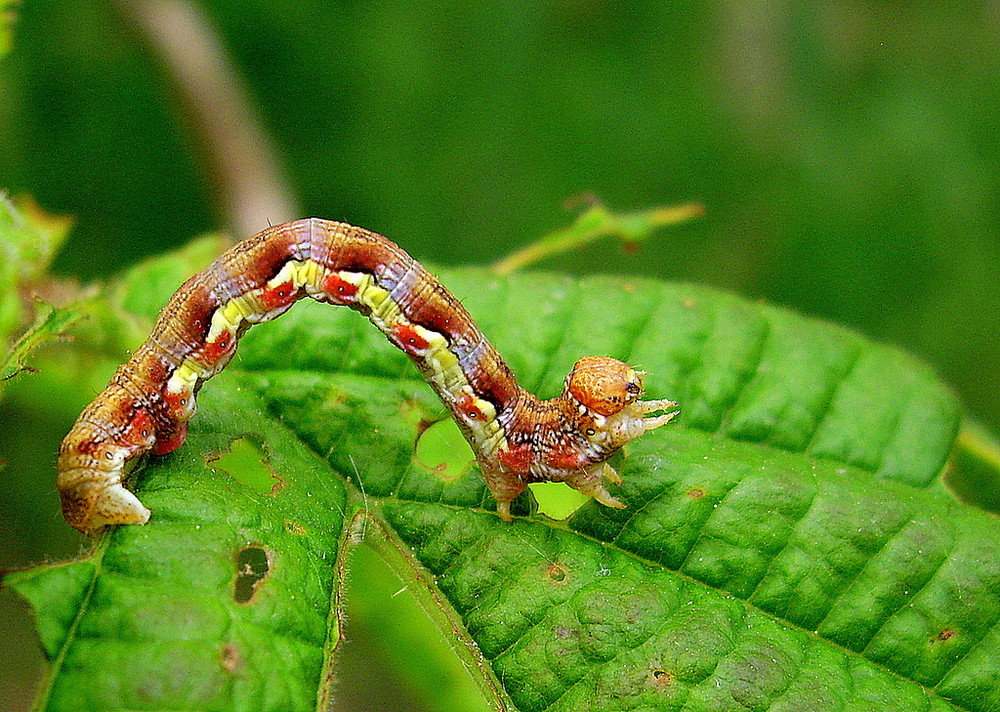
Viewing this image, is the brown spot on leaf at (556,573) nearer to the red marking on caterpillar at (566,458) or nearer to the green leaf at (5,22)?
the red marking on caterpillar at (566,458)

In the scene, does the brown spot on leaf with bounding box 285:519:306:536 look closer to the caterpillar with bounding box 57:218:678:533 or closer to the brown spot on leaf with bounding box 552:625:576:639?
the caterpillar with bounding box 57:218:678:533

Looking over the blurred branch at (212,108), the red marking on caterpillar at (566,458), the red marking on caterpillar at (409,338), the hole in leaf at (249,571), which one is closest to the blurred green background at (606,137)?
the blurred branch at (212,108)

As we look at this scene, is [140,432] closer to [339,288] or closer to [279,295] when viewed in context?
[279,295]

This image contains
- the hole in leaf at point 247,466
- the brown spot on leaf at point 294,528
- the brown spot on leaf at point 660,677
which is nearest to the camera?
the brown spot on leaf at point 660,677

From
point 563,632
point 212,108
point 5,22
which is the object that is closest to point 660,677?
point 563,632

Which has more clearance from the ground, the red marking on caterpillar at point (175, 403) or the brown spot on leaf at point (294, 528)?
the red marking on caterpillar at point (175, 403)

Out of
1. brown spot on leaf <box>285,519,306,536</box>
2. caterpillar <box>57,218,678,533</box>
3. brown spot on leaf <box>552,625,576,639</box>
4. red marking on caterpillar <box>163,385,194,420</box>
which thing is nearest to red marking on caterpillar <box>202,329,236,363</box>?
caterpillar <box>57,218,678,533</box>
